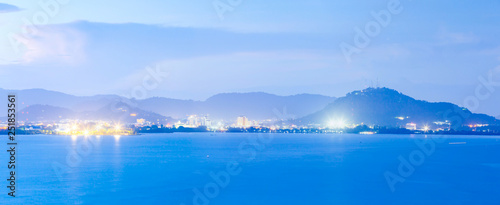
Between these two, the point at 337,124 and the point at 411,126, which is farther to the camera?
the point at 337,124

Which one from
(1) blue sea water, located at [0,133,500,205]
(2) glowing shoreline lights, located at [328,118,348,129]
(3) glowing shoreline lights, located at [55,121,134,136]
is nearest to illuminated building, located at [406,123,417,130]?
(2) glowing shoreline lights, located at [328,118,348,129]

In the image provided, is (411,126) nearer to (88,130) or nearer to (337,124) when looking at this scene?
(337,124)

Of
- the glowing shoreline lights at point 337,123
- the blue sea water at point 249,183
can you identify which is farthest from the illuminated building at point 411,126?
the blue sea water at point 249,183

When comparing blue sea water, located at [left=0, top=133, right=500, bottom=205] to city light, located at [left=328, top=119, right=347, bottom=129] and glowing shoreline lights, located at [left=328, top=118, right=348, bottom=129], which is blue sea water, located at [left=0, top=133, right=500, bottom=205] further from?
city light, located at [left=328, top=119, right=347, bottom=129]

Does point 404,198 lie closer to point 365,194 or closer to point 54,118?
point 365,194

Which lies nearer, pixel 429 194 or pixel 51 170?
pixel 429 194

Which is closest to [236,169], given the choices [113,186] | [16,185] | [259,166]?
[259,166]

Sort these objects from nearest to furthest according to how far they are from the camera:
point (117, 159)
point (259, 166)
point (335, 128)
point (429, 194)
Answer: point (429, 194) → point (259, 166) → point (117, 159) → point (335, 128)

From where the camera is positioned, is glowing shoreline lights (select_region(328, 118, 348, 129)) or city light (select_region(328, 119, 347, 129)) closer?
glowing shoreline lights (select_region(328, 118, 348, 129))

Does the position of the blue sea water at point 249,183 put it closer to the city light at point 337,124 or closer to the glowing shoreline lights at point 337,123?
the glowing shoreline lights at point 337,123

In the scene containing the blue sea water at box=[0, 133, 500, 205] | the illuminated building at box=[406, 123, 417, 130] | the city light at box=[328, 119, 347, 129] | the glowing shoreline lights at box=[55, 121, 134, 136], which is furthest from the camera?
the city light at box=[328, 119, 347, 129]

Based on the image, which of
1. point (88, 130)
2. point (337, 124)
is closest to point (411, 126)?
point (337, 124)
